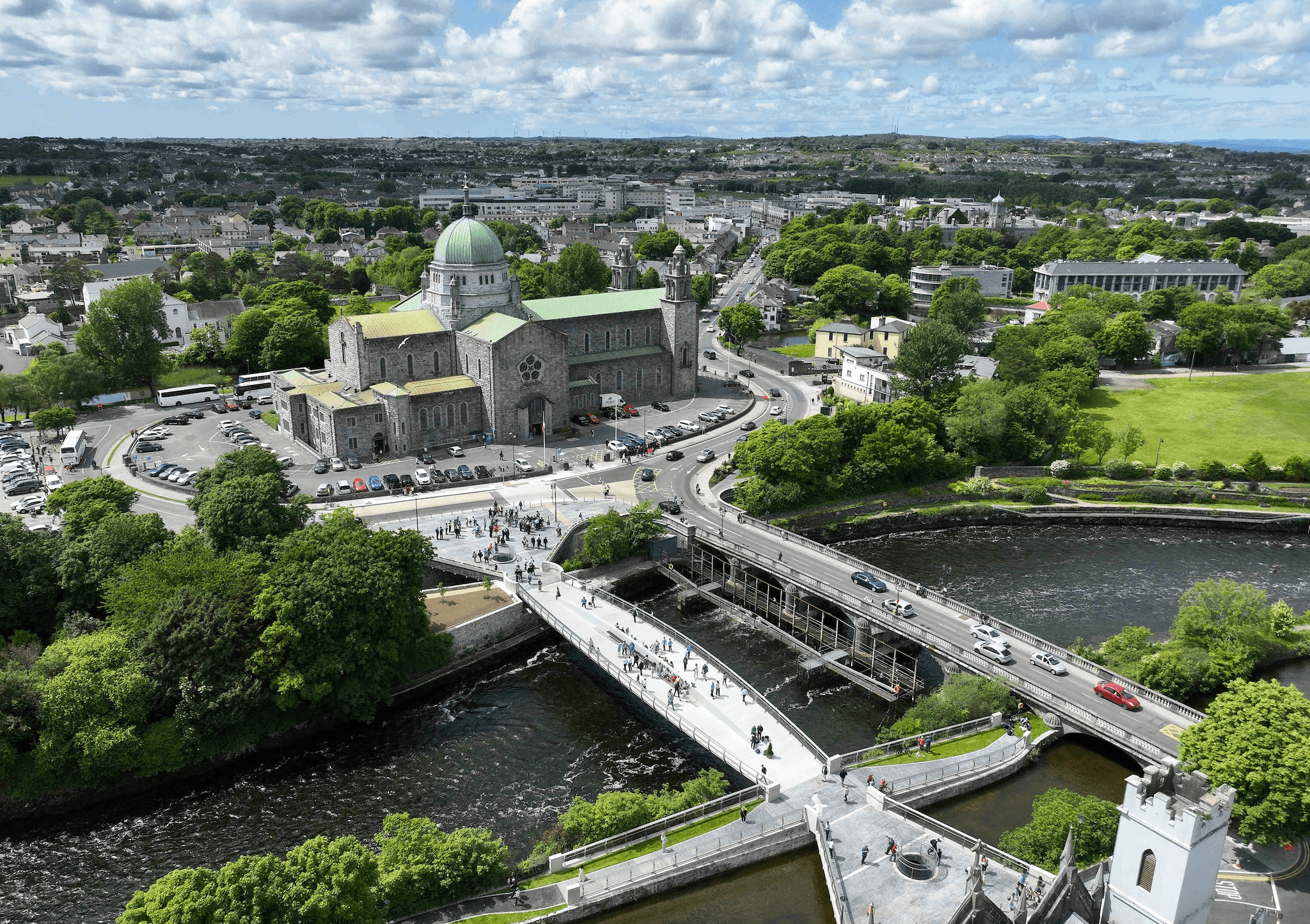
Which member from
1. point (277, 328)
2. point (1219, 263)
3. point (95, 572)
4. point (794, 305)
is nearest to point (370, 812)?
point (95, 572)

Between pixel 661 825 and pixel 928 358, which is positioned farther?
pixel 928 358

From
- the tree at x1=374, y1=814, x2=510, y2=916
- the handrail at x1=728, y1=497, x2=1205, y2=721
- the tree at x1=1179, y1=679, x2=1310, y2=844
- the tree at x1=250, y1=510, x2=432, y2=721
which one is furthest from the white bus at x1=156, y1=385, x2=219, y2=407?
the tree at x1=1179, y1=679, x2=1310, y2=844

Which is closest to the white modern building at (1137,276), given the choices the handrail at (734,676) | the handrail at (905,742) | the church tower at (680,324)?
the church tower at (680,324)

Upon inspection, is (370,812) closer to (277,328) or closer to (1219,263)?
(277,328)

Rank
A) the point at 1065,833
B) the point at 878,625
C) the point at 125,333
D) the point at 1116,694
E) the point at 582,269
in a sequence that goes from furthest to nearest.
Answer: the point at 582,269, the point at 125,333, the point at 878,625, the point at 1116,694, the point at 1065,833

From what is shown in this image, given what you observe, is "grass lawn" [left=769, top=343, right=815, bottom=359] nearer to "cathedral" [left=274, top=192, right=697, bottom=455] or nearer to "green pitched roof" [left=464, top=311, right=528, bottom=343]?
"cathedral" [left=274, top=192, right=697, bottom=455]

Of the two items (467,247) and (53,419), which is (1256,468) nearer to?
(467,247)

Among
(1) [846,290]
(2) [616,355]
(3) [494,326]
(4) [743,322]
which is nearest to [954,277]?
(1) [846,290]
